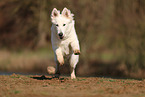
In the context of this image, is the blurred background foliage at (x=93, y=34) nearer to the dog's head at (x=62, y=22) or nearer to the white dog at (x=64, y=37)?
the white dog at (x=64, y=37)

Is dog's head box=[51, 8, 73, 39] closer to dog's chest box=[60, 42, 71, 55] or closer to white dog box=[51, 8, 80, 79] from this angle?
white dog box=[51, 8, 80, 79]

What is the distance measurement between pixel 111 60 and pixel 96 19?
295cm

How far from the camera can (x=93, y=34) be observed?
21.0 m

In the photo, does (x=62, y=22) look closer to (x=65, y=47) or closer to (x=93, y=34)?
(x=65, y=47)

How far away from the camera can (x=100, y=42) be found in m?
21.0

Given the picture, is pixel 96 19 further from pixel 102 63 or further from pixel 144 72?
pixel 144 72

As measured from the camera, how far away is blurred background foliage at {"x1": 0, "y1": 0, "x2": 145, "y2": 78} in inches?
753

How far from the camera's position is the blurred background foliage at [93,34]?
62.7 feet

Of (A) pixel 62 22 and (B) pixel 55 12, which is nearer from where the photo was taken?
(A) pixel 62 22

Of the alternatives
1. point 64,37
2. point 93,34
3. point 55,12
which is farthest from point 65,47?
point 93,34

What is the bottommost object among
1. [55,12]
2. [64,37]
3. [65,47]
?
[65,47]

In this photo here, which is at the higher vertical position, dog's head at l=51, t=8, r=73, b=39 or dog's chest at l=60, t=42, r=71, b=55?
dog's head at l=51, t=8, r=73, b=39

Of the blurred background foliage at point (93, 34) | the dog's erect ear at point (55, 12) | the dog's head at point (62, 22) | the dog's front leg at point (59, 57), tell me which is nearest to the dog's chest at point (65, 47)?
the dog's front leg at point (59, 57)

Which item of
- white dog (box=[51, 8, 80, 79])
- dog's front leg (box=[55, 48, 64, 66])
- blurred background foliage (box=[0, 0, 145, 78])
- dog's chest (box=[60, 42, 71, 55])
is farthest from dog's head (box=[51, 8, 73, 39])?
blurred background foliage (box=[0, 0, 145, 78])
